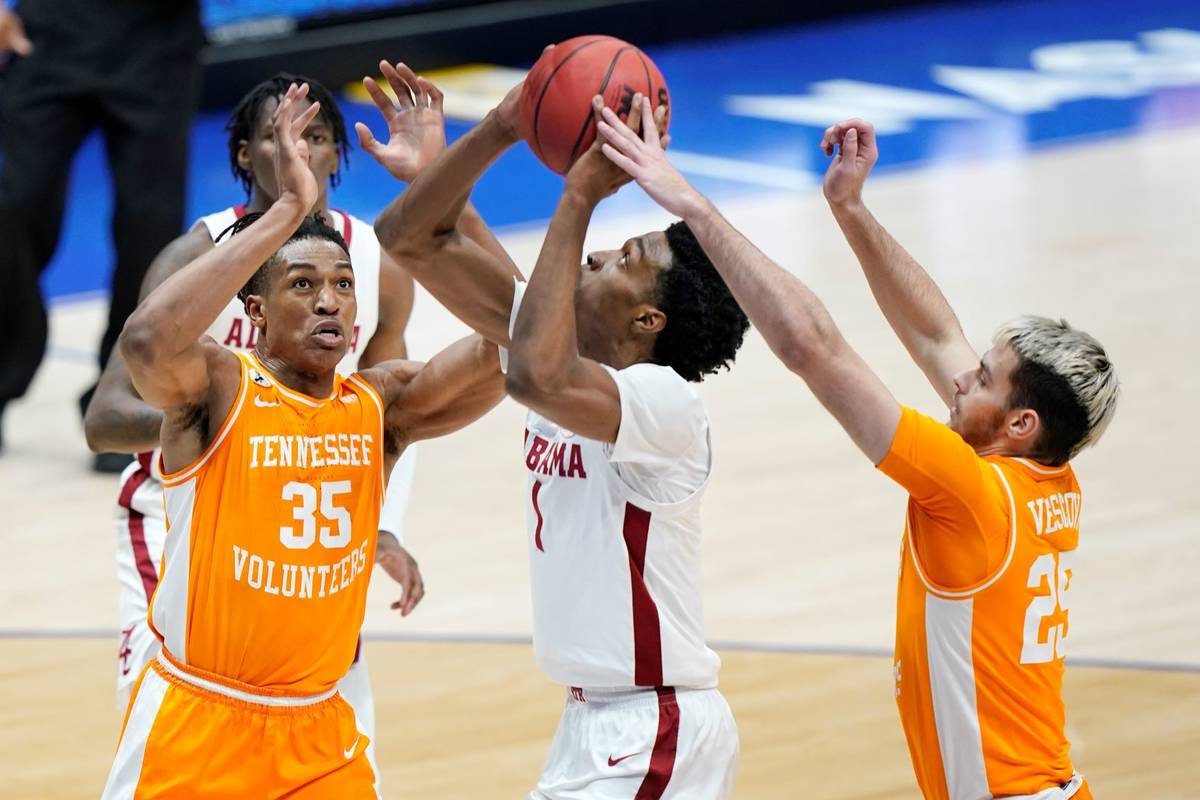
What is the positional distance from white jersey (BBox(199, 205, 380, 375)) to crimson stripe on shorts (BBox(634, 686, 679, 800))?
164 centimetres

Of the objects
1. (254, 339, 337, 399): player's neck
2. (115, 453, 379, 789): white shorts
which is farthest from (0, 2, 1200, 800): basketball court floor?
(254, 339, 337, 399): player's neck

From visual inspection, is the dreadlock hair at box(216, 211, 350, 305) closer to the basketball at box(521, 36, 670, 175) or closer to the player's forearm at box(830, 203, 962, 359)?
the basketball at box(521, 36, 670, 175)

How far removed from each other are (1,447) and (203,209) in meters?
4.09

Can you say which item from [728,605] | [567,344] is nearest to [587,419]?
[567,344]

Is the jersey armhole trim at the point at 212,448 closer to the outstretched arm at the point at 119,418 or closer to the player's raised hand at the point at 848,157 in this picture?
the outstretched arm at the point at 119,418

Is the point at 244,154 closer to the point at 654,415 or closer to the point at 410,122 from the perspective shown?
the point at 410,122

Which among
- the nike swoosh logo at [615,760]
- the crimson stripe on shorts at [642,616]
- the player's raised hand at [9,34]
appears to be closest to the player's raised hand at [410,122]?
the crimson stripe on shorts at [642,616]

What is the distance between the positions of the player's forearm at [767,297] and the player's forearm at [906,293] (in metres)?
0.67

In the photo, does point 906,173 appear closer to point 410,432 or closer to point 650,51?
point 650,51

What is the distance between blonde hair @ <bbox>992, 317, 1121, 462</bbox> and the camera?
404 cm

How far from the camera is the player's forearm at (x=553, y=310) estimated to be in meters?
3.89

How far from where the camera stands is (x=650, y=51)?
18.7m

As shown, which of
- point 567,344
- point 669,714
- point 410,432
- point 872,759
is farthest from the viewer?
point 872,759

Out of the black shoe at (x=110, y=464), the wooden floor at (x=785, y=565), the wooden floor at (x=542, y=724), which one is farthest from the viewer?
the black shoe at (x=110, y=464)
